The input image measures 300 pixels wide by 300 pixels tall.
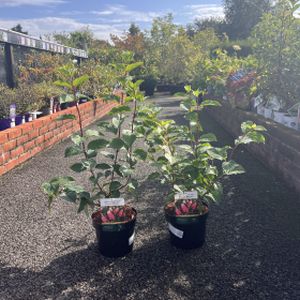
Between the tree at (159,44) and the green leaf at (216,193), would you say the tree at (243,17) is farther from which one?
the green leaf at (216,193)

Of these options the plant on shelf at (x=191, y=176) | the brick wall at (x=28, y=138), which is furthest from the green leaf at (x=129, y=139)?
the brick wall at (x=28, y=138)

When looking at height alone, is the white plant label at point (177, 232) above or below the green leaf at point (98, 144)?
below

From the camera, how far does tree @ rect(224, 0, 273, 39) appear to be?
3394 centimetres

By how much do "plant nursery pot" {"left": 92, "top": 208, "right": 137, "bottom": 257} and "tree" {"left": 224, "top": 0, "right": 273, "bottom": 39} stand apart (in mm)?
34962

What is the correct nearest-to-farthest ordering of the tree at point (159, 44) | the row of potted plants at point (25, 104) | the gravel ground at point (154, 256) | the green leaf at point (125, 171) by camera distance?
the gravel ground at point (154, 256), the green leaf at point (125, 171), the row of potted plants at point (25, 104), the tree at point (159, 44)

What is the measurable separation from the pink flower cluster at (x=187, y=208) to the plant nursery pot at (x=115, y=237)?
0.37 metres

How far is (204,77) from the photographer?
9.51 m

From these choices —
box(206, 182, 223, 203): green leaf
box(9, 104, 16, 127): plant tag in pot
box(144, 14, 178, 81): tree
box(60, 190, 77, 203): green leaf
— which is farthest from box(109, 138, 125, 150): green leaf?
box(144, 14, 178, 81): tree

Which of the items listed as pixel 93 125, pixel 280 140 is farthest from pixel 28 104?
pixel 280 140

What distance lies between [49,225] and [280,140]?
120 inches

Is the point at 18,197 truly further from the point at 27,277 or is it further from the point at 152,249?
the point at 152,249

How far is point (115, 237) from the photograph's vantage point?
2.34 m

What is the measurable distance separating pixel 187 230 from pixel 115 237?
1.79ft

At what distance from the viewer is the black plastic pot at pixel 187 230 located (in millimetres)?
2424
